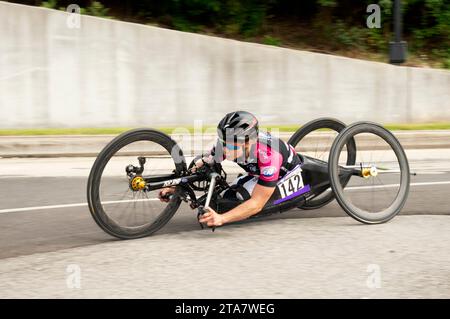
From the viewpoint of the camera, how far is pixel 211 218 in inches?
248

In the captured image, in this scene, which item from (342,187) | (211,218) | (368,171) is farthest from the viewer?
(368,171)

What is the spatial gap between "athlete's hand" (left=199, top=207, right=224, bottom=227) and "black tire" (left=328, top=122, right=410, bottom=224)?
37.8 inches

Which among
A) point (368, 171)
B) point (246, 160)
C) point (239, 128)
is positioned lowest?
point (368, 171)

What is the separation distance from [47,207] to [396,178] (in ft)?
10.6

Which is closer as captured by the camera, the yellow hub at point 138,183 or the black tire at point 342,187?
the yellow hub at point 138,183

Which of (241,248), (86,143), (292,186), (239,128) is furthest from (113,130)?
(241,248)

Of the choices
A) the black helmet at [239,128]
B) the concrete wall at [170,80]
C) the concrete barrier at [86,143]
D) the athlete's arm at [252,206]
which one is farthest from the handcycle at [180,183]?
the concrete wall at [170,80]

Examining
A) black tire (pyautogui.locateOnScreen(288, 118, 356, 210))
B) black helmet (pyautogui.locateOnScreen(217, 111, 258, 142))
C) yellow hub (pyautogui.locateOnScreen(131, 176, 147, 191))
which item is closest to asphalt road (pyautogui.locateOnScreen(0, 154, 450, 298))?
black tire (pyautogui.locateOnScreen(288, 118, 356, 210))

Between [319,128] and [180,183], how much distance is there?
1801 millimetres

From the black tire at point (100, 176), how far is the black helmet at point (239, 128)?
41 cm

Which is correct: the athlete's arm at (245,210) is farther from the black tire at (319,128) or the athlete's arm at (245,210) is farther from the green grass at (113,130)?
the green grass at (113,130)

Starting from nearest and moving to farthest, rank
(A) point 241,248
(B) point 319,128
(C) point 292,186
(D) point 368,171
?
(A) point 241,248 → (C) point 292,186 → (D) point 368,171 → (B) point 319,128

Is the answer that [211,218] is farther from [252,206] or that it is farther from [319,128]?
[319,128]

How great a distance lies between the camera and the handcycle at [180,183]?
20.6 feet
